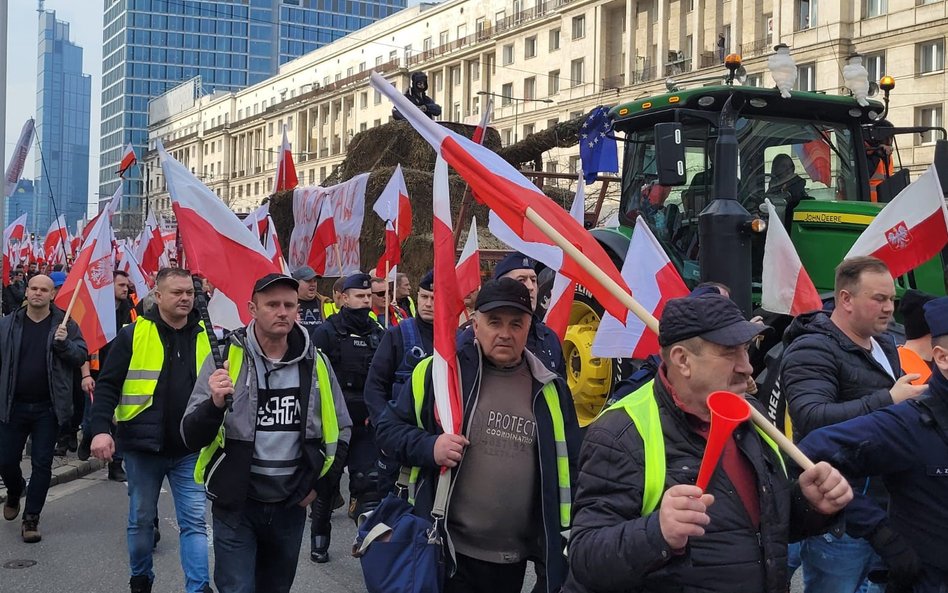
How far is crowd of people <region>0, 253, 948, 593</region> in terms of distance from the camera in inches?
99.9

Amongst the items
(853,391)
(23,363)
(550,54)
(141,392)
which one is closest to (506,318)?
(853,391)

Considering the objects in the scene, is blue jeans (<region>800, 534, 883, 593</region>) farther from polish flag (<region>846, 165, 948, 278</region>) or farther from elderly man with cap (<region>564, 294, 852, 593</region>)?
polish flag (<region>846, 165, 948, 278</region>)

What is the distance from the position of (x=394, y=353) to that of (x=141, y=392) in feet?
4.55

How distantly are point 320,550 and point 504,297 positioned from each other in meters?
3.44

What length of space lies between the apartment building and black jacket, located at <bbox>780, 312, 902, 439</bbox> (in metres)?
8.53

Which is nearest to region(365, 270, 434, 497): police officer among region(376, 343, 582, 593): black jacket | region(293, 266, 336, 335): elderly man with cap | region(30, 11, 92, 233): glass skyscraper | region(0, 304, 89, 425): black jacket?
region(376, 343, 582, 593): black jacket

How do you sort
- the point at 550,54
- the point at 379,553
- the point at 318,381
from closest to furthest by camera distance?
the point at 379,553, the point at 318,381, the point at 550,54

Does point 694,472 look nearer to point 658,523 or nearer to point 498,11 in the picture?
point 658,523

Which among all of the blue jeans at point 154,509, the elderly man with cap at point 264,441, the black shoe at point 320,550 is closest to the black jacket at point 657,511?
the elderly man with cap at point 264,441

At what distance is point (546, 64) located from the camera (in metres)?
57.7

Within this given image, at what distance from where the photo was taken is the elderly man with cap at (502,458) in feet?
12.3

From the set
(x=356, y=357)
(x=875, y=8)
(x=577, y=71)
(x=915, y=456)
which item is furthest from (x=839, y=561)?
(x=577, y=71)

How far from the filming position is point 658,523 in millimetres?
2354

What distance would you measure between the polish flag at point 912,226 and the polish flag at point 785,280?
0.31 meters
